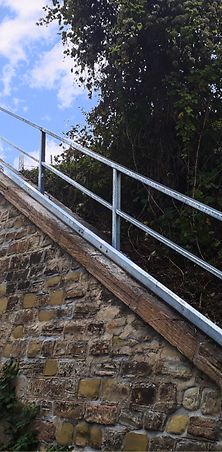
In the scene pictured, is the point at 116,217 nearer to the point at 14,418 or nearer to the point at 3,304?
the point at 3,304

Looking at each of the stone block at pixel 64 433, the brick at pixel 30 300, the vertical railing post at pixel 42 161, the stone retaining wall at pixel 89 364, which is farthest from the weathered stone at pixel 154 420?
the vertical railing post at pixel 42 161

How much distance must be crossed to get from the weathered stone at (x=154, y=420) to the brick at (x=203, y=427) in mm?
221

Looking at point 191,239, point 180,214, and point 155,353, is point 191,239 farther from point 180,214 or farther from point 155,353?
point 155,353

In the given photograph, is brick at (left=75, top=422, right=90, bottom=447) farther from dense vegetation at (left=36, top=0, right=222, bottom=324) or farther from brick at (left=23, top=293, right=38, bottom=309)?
dense vegetation at (left=36, top=0, right=222, bottom=324)

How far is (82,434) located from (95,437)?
0.15 m

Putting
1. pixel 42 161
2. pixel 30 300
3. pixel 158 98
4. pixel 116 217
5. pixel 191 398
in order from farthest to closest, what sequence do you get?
pixel 158 98
pixel 42 161
pixel 30 300
pixel 116 217
pixel 191 398

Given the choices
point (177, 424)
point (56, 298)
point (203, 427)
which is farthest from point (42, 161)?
point (203, 427)

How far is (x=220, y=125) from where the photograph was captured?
6.48 meters

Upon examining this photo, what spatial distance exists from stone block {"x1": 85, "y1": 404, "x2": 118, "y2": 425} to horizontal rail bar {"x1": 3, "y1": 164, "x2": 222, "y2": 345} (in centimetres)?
88

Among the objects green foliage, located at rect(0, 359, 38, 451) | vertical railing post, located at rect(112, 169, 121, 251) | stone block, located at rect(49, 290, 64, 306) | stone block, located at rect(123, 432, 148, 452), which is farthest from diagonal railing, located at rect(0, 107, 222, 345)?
green foliage, located at rect(0, 359, 38, 451)

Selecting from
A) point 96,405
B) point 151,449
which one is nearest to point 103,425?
point 96,405

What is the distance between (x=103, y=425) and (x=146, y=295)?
1.00 m

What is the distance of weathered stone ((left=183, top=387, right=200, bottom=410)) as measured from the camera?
3.46 metres

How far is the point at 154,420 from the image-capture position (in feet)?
12.0
